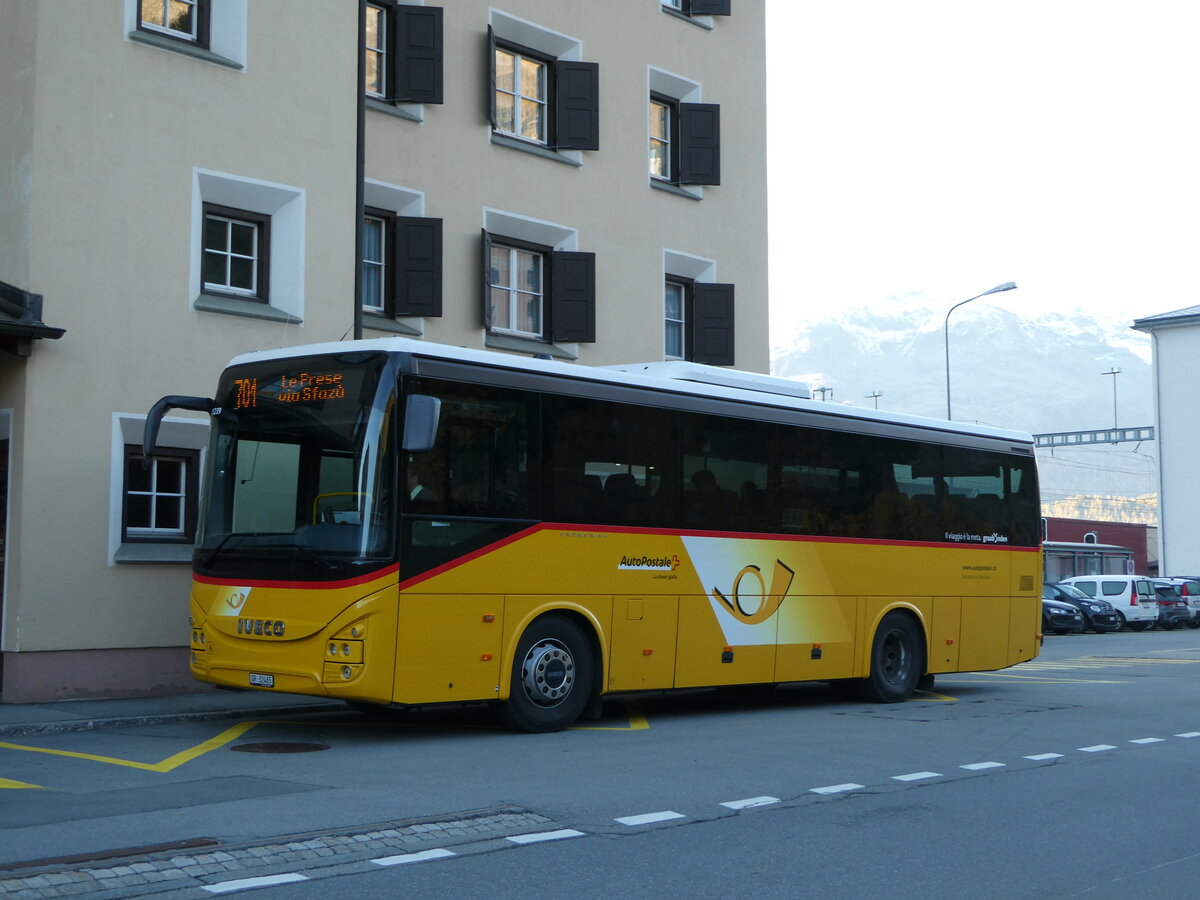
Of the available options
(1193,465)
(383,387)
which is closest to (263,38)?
(383,387)

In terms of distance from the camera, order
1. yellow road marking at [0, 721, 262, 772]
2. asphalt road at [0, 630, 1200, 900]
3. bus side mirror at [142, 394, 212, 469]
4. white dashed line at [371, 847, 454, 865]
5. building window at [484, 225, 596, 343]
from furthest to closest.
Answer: building window at [484, 225, 596, 343] < bus side mirror at [142, 394, 212, 469] < yellow road marking at [0, 721, 262, 772] < white dashed line at [371, 847, 454, 865] < asphalt road at [0, 630, 1200, 900]

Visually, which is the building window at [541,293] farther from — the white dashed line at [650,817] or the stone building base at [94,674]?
the white dashed line at [650,817]

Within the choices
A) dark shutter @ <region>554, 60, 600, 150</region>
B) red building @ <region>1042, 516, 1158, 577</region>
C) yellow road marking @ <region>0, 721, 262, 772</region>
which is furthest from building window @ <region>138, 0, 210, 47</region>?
red building @ <region>1042, 516, 1158, 577</region>

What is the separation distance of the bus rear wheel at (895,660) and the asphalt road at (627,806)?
6.47 feet

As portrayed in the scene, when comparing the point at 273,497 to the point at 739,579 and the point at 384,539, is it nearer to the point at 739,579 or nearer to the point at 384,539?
the point at 384,539

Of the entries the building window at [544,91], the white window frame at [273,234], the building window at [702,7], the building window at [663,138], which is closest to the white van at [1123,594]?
the building window at [663,138]

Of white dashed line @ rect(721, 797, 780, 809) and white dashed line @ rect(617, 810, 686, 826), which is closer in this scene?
white dashed line @ rect(617, 810, 686, 826)

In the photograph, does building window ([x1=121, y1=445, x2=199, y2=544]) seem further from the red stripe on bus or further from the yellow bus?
the red stripe on bus

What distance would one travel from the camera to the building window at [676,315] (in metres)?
24.3

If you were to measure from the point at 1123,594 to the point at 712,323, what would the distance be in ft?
85.0

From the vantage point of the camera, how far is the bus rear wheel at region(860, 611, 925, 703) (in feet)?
54.6

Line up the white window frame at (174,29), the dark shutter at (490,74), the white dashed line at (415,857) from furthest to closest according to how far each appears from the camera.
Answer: the dark shutter at (490,74), the white window frame at (174,29), the white dashed line at (415,857)

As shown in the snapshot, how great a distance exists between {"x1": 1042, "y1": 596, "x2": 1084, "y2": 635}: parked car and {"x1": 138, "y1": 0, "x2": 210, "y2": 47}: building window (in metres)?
31.3

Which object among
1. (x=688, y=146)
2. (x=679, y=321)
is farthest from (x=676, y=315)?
(x=688, y=146)
